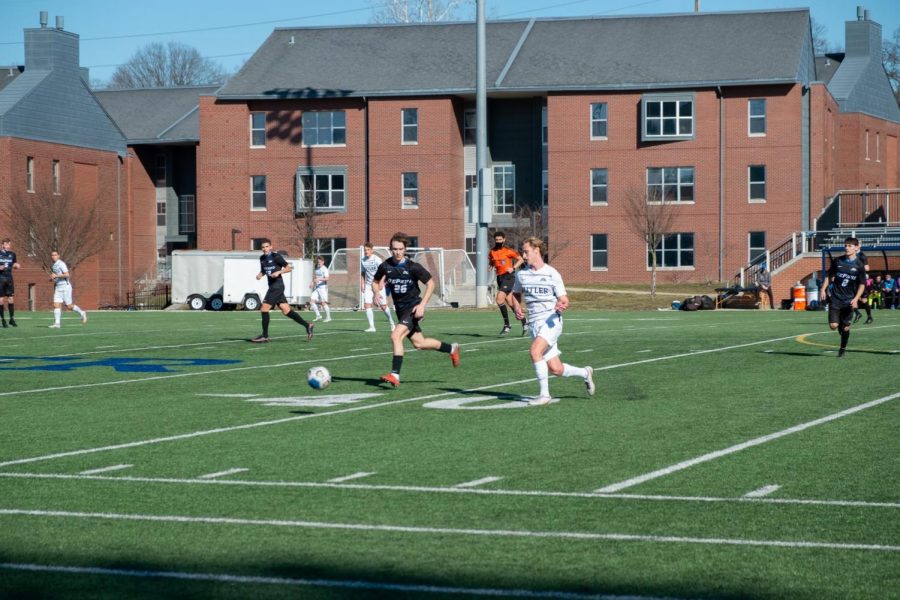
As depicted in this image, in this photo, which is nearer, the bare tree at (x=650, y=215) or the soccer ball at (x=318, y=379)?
the soccer ball at (x=318, y=379)

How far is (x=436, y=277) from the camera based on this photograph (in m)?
50.6

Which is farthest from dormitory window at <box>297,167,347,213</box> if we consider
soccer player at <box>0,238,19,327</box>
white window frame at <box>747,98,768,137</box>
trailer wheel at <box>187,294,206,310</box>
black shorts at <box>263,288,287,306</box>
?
black shorts at <box>263,288,287,306</box>

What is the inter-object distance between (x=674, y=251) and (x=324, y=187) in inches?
689

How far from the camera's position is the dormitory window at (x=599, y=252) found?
6316 centimetres

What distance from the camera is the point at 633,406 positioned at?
44.8ft

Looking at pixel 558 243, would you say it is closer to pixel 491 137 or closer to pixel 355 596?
pixel 491 137

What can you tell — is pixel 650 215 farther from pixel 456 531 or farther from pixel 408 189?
pixel 456 531

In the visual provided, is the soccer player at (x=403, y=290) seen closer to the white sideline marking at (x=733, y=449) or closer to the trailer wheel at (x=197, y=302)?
the white sideline marking at (x=733, y=449)

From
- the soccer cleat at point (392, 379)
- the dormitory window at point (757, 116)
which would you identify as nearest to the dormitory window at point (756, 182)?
the dormitory window at point (757, 116)

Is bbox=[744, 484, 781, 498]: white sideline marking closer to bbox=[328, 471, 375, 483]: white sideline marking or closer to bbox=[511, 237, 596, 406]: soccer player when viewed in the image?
bbox=[328, 471, 375, 483]: white sideline marking

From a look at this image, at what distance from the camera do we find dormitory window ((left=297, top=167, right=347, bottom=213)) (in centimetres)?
6512

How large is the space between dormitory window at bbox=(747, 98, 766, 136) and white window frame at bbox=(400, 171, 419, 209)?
53.2ft

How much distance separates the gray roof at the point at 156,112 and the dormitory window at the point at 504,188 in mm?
16899

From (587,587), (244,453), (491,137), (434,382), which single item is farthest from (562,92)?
(587,587)
